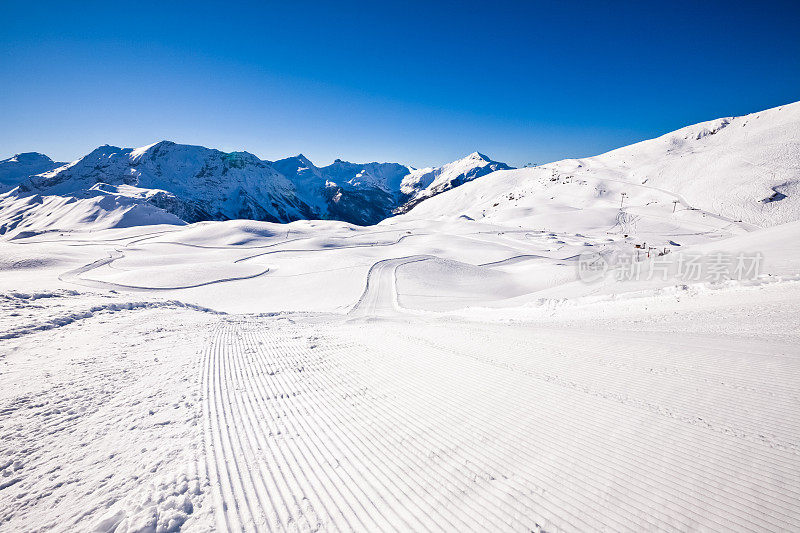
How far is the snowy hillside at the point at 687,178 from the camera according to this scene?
5962 cm

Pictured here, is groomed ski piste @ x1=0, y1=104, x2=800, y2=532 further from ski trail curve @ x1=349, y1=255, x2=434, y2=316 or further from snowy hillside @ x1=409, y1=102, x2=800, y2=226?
snowy hillside @ x1=409, y1=102, x2=800, y2=226

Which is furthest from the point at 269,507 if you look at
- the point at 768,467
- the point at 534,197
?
the point at 534,197

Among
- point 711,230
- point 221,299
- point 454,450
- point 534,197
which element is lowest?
point 221,299

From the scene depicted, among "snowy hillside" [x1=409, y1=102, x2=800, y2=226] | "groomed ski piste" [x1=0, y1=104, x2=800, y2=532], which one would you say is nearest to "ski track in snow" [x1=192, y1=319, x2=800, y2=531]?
"groomed ski piste" [x1=0, y1=104, x2=800, y2=532]

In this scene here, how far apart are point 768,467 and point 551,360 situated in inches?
161

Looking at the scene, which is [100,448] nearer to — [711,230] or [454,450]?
[454,450]

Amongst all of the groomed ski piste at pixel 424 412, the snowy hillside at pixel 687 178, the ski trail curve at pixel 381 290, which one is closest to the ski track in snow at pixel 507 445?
the groomed ski piste at pixel 424 412

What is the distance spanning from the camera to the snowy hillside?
→ 5962 cm

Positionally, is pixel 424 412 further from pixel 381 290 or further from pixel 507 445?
pixel 381 290

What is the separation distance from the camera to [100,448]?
4828 millimetres

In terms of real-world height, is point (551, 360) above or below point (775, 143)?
below

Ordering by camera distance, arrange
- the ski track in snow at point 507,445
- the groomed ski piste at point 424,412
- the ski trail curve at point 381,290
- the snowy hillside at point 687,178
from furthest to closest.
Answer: the snowy hillside at point 687,178
the ski trail curve at point 381,290
the groomed ski piste at point 424,412
the ski track in snow at point 507,445

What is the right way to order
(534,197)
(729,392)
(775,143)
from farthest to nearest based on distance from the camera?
1. (534,197)
2. (775,143)
3. (729,392)

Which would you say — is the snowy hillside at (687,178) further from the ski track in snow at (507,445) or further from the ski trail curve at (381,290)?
the ski track in snow at (507,445)
